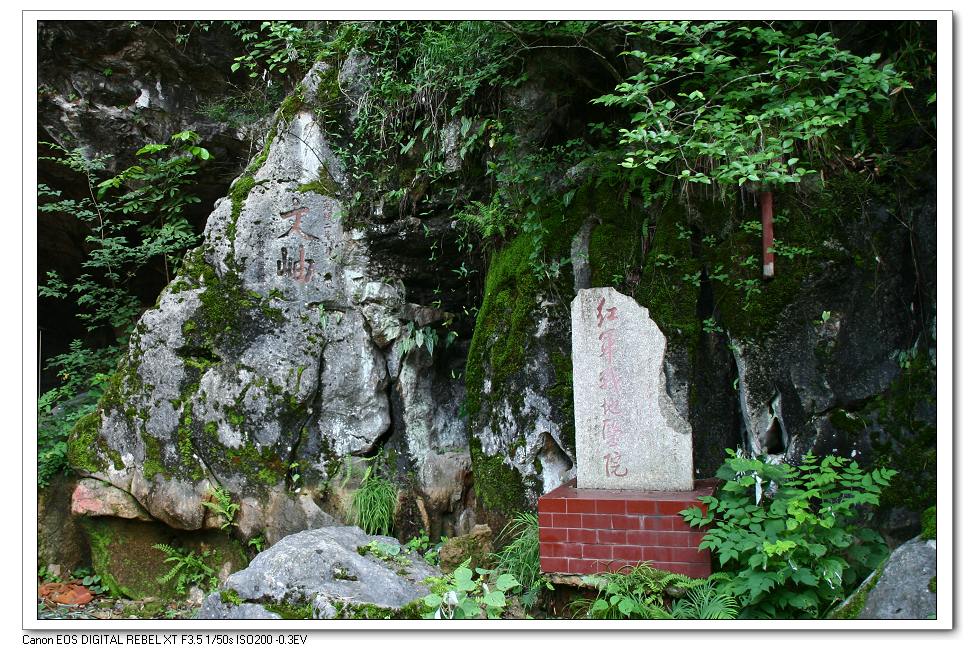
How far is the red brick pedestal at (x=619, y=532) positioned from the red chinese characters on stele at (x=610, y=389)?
217mm

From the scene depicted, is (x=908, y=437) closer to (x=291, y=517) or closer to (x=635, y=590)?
(x=635, y=590)

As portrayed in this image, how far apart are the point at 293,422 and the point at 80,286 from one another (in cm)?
397

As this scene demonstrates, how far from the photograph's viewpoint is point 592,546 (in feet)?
15.3

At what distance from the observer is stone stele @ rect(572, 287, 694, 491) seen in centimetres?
479

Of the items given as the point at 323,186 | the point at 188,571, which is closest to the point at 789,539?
the point at 323,186

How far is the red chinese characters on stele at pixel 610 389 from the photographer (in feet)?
16.1

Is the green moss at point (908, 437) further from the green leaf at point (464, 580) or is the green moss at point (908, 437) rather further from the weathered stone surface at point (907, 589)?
the green leaf at point (464, 580)

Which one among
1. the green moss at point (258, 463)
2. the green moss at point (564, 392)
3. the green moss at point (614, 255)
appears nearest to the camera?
the green moss at point (614, 255)

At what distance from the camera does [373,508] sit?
6.67 metres

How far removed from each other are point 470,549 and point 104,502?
12.5ft

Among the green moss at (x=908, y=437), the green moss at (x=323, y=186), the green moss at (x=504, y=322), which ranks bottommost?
the green moss at (x=908, y=437)

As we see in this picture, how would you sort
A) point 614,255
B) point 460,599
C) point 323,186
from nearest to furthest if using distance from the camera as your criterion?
point 460,599 → point 614,255 → point 323,186

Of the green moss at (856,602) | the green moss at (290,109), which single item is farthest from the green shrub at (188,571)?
the green moss at (856,602)

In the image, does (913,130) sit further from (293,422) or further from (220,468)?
(220,468)
